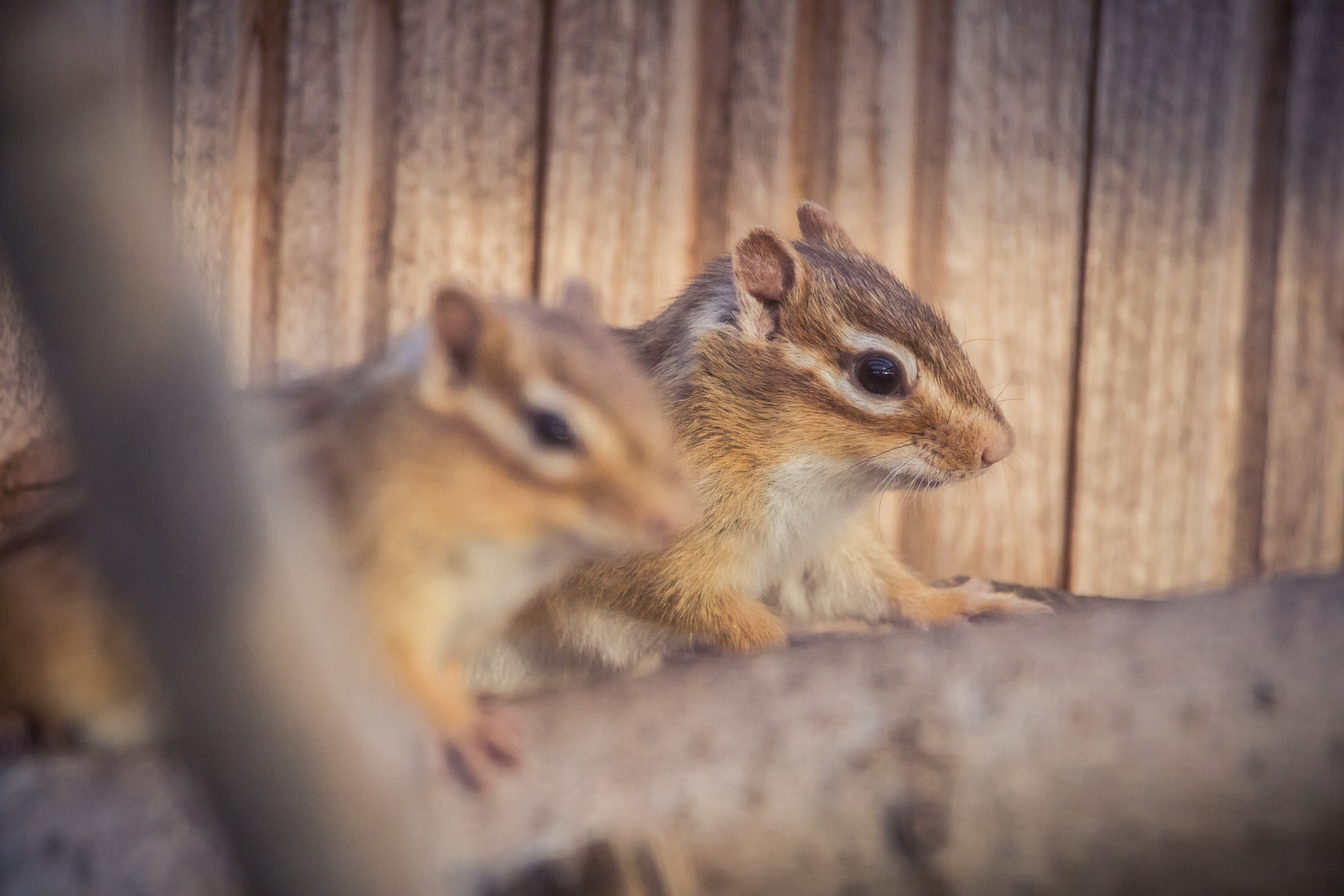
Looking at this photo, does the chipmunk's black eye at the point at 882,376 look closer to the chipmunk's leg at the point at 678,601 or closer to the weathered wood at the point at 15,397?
the chipmunk's leg at the point at 678,601

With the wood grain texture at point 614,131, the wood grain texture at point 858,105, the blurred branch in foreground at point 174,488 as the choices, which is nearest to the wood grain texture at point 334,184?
the wood grain texture at point 614,131

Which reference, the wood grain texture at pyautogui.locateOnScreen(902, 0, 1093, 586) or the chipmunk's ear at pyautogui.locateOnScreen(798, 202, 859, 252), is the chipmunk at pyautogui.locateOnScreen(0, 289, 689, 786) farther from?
the wood grain texture at pyautogui.locateOnScreen(902, 0, 1093, 586)

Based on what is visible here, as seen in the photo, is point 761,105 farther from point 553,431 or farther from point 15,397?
point 15,397

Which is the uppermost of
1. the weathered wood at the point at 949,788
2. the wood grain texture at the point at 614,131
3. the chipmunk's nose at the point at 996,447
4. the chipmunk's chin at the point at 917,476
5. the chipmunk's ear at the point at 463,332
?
the wood grain texture at the point at 614,131

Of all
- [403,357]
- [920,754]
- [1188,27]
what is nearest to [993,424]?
[920,754]

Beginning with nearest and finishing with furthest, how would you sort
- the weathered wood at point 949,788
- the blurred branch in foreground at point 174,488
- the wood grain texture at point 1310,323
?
the blurred branch in foreground at point 174,488 < the weathered wood at point 949,788 < the wood grain texture at point 1310,323

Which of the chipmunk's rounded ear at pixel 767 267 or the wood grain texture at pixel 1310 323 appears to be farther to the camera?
the wood grain texture at pixel 1310 323
